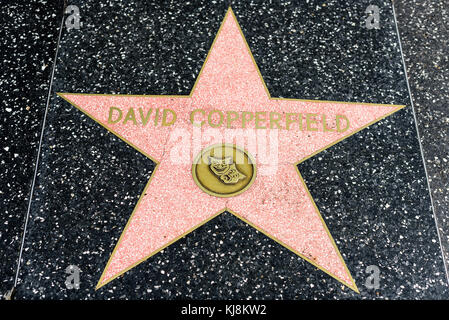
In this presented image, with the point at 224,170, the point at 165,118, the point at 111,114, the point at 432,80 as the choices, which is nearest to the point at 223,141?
the point at 224,170

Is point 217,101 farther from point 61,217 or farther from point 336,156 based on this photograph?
point 61,217

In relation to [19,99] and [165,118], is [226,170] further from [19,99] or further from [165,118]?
[19,99]

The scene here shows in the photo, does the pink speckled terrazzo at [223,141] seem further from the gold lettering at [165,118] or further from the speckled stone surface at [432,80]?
the speckled stone surface at [432,80]

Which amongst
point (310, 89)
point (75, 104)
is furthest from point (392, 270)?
point (75, 104)

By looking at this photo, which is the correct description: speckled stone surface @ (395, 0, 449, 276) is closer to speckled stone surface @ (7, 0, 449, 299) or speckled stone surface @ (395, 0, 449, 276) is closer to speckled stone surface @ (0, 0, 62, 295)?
speckled stone surface @ (7, 0, 449, 299)

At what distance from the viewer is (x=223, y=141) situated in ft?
5.44

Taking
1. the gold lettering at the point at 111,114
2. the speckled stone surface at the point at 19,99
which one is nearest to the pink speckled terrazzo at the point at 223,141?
the gold lettering at the point at 111,114

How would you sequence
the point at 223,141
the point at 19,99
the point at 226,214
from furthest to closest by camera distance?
the point at 19,99 < the point at 223,141 < the point at 226,214

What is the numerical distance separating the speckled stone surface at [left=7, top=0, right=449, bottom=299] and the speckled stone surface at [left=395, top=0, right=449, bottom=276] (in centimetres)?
12

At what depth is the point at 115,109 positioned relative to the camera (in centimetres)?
169

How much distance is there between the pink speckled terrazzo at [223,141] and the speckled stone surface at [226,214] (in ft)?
0.15

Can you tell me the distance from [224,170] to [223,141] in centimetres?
14

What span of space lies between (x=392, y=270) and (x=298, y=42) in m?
1.15

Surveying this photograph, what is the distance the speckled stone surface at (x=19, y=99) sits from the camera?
5.12 ft
